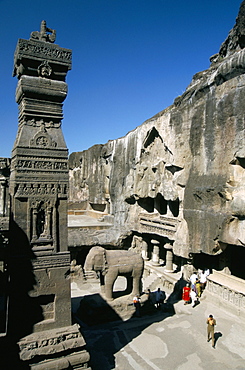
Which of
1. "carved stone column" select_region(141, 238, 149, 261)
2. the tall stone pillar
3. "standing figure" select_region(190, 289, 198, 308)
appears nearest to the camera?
the tall stone pillar

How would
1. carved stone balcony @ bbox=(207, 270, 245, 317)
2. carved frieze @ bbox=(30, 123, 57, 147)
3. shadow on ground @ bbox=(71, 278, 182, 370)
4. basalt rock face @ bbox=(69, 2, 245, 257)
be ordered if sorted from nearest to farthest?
carved frieze @ bbox=(30, 123, 57, 147)
shadow on ground @ bbox=(71, 278, 182, 370)
carved stone balcony @ bbox=(207, 270, 245, 317)
basalt rock face @ bbox=(69, 2, 245, 257)

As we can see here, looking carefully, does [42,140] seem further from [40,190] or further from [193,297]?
[193,297]

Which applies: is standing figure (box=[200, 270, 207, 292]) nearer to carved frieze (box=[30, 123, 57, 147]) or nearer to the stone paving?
the stone paving

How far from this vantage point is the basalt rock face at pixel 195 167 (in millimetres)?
10812

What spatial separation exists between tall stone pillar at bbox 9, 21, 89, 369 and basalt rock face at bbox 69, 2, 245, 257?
6907mm

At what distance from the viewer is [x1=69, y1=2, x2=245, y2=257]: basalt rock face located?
35.5 ft

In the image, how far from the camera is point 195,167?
41.5ft

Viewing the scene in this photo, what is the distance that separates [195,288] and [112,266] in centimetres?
356

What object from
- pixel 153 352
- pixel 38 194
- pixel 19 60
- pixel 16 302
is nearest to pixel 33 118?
pixel 19 60

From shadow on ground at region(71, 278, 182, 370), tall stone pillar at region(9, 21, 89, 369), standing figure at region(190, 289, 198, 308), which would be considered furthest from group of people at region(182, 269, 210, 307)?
tall stone pillar at region(9, 21, 89, 369)

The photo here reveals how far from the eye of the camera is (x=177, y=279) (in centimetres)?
1384

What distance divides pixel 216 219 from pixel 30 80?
27.4 ft

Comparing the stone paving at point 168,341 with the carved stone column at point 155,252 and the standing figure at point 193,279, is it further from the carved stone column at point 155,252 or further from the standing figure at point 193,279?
the carved stone column at point 155,252

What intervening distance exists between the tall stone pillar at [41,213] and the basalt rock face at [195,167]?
6.91 meters
